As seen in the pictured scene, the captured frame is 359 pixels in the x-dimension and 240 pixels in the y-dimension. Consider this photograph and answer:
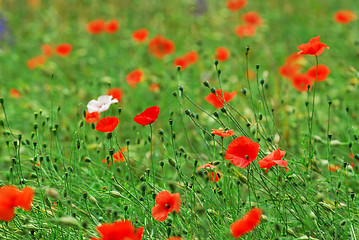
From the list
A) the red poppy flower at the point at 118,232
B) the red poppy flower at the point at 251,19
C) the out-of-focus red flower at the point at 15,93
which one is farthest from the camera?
the red poppy flower at the point at 251,19

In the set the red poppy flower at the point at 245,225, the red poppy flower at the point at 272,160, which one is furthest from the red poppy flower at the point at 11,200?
the red poppy flower at the point at 272,160

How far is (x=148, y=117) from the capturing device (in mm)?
1576

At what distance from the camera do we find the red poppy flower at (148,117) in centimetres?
156

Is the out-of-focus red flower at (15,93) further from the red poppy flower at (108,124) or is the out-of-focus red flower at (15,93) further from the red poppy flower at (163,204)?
the red poppy flower at (163,204)

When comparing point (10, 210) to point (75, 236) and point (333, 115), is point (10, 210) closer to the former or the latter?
point (75, 236)

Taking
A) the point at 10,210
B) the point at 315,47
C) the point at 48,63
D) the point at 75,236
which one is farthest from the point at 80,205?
the point at 48,63

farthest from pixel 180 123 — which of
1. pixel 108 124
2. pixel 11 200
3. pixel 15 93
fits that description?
pixel 11 200

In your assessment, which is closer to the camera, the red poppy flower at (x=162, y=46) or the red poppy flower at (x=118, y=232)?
the red poppy flower at (x=118, y=232)

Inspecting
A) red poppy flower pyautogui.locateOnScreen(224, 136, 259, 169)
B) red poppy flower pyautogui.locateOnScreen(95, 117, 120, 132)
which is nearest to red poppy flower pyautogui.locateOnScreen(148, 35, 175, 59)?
red poppy flower pyautogui.locateOnScreen(95, 117, 120, 132)

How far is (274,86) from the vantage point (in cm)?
353

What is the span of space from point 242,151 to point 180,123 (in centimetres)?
177

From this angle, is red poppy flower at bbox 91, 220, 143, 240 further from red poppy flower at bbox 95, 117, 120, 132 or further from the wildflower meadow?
red poppy flower at bbox 95, 117, 120, 132

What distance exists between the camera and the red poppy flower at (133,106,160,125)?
1.56 metres

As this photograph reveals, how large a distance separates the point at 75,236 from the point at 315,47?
1054 mm
